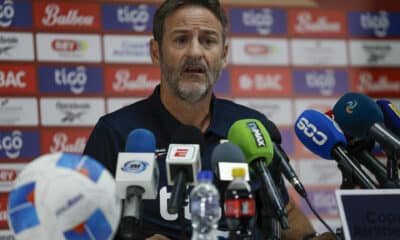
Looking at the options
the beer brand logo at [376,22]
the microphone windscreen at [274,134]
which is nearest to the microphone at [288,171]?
the microphone windscreen at [274,134]

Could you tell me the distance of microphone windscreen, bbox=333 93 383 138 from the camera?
2.05 m

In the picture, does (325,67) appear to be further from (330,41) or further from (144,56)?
(144,56)

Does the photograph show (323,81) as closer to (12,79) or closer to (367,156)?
(12,79)

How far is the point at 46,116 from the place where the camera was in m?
3.82

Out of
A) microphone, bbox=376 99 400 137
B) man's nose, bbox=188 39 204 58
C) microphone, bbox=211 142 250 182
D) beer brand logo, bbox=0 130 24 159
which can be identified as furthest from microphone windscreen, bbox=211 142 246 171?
beer brand logo, bbox=0 130 24 159

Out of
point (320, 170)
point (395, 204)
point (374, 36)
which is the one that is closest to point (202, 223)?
point (395, 204)

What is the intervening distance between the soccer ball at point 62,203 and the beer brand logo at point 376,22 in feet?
A: 9.96

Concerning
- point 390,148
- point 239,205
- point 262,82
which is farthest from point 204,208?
point 262,82

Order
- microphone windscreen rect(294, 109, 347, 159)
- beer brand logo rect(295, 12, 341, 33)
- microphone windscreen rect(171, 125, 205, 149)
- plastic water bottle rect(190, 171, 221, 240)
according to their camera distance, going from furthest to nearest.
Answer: beer brand logo rect(295, 12, 341, 33) < microphone windscreen rect(294, 109, 347, 159) < microphone windscreen rect(171, 125, 205, 149) < plastic water bottle rect(190, 171, 221, 240)

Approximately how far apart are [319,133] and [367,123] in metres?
0.14

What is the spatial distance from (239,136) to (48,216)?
63 cm

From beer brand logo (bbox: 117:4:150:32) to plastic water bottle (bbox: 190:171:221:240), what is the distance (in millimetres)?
2462

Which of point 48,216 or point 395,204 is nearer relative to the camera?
point 48,216

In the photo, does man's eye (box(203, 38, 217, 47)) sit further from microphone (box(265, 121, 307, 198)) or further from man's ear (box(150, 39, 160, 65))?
microphone (box(265, 121, 307, 198))
